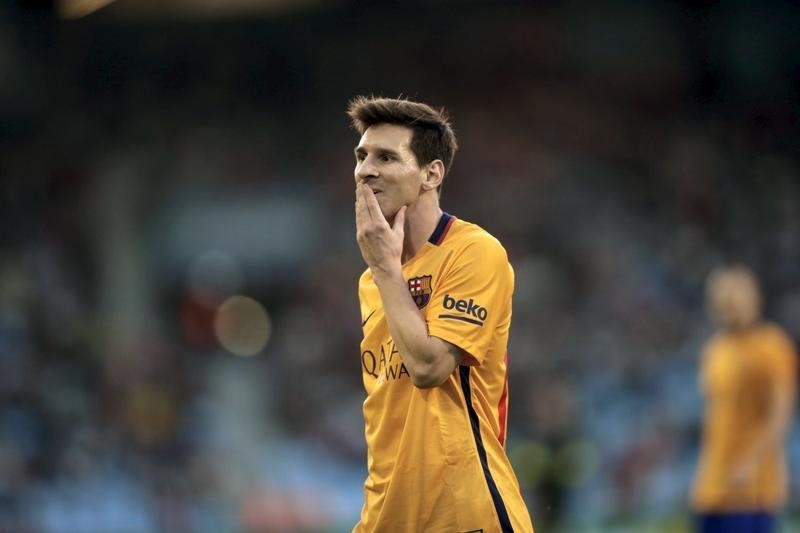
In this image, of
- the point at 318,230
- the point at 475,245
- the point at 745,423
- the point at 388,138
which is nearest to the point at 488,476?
the point at 475,245

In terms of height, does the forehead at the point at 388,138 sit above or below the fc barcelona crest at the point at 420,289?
above

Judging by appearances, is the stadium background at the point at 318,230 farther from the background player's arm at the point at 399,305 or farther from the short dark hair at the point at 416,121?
the background player's arm at the point at 399,305

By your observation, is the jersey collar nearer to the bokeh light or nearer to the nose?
the nose

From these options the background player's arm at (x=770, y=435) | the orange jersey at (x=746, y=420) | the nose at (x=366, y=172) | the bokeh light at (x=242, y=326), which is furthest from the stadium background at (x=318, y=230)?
the nose at (x=366, y=172)

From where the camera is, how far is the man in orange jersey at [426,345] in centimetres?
389

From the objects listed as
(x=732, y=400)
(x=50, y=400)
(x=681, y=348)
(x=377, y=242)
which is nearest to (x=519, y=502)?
(x=377, y=242)

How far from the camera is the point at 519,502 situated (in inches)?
158

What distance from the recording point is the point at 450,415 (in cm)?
394

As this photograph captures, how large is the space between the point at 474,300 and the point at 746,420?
4815 mm

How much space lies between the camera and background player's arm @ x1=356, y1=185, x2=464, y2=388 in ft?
12.4

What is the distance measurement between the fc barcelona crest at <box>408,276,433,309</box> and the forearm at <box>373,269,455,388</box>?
0.19m

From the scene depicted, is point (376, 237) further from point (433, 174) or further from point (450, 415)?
point (450, 415)

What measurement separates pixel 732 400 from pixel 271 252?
7.55 m

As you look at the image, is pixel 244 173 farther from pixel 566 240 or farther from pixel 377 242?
pixel 377 242
